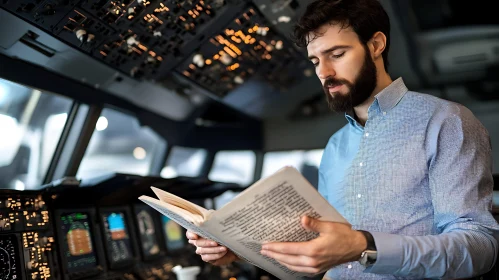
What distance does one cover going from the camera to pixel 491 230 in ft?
4.48

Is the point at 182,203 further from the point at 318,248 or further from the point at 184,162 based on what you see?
the point at 184,162

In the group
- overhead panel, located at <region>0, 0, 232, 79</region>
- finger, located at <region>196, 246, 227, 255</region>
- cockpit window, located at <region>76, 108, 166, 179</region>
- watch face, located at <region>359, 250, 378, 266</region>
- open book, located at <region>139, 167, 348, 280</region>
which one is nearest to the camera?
open book, located at <region>139, 167, 348, 280</region>

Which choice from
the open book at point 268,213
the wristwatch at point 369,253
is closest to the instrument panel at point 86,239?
the open book at point 268,213

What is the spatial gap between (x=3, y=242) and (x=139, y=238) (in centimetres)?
131

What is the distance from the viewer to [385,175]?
154cm

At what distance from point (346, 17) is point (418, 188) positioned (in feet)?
1.92

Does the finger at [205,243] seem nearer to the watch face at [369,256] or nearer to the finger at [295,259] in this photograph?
the finger at [295,259]

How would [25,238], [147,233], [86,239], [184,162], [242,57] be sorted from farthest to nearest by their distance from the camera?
[184,162] < [242,57] < [147,233] < [86,239] < [25,238]

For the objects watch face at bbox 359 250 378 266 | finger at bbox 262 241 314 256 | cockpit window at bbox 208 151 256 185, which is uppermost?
cockpit window at bbox 208 151 256 185

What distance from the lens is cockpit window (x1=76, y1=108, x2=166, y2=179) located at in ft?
12.6

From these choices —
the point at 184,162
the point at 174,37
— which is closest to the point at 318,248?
the point at 174,37

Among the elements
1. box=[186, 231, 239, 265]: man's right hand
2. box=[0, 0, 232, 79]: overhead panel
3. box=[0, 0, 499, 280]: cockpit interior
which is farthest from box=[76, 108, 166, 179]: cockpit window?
A: box=[186, 231, 239, 265]: man's right hand

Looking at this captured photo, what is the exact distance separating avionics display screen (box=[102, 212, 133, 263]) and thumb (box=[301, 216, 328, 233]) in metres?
2.26

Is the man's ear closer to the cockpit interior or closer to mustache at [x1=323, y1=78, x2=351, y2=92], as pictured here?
mustache at [x1=323, y1=78, x2=351, y2=92]
